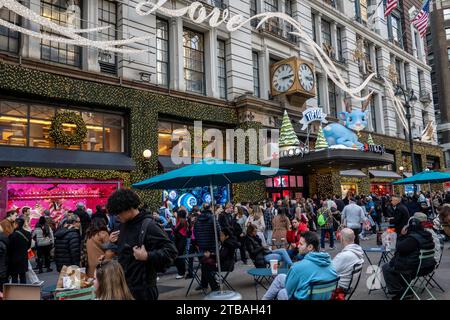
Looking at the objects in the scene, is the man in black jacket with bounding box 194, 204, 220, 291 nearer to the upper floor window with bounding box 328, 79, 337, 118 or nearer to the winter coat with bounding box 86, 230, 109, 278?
the winter coat with bounding box 86, 230, 109, 278

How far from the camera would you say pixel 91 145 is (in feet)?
52.9

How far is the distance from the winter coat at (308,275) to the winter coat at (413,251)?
8.65 ft

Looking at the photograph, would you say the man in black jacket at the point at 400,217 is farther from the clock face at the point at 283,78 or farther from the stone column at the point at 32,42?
the clock face at the point at 283,78

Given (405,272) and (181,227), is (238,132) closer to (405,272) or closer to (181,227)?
(181,227)

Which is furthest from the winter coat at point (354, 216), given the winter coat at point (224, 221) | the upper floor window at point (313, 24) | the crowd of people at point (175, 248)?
the upper floor window at point (313, 24)

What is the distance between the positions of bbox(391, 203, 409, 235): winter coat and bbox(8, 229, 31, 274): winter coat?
9537 mm

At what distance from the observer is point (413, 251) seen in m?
7.05

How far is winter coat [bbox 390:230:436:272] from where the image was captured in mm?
7031

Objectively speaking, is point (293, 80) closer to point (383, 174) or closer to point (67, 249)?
point (383, 174)

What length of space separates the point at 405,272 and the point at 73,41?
42.1ft

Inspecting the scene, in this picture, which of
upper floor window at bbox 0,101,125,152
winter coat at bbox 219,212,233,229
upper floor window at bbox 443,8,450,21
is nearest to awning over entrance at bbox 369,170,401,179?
upper floor window at bbox 0,101,125,152

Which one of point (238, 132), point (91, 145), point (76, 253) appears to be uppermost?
point (238, 132)

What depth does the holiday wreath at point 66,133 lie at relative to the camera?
1476 centimetres

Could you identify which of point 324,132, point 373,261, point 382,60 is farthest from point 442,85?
point 373,261
